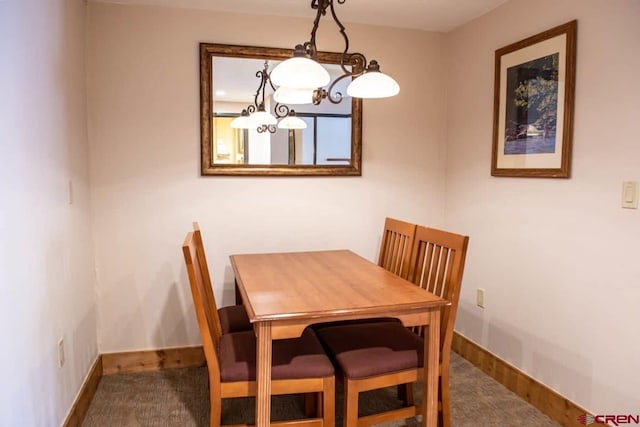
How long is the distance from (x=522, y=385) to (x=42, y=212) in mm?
2492

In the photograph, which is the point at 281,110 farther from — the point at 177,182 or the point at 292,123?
the point at 177,182

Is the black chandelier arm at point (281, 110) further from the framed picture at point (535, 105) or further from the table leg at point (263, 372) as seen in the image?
the table leg at point (263, 372)

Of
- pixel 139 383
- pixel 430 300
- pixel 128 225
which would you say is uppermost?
pixel 128 225

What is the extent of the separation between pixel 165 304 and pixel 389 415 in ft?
5.22

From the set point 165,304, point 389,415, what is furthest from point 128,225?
point 389,415

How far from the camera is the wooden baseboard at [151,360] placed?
109 inches

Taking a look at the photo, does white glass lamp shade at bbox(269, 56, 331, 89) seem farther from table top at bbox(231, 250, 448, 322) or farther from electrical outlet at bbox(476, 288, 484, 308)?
electrical outlet at bbox(476, 288, 484, 308)

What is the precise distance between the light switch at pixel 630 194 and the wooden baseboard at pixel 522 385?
3.19ft

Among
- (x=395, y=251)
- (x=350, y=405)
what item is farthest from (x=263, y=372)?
(x=395, y=251)

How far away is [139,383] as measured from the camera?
8.68 feet

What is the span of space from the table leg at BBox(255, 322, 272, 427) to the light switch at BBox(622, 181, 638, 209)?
1.55 m

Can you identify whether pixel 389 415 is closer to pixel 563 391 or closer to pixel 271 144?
pixel 563 391

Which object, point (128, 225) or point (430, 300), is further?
point (128, 225)

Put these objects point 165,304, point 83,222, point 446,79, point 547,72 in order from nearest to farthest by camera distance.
Answer: 1. point 547,72
2. point 83,222
3. point 165,304
4. point 446,79
